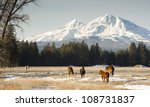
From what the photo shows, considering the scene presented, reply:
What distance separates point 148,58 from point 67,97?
62.0 meters

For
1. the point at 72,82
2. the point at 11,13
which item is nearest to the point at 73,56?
the point at 11,13

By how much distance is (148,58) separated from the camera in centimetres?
7562

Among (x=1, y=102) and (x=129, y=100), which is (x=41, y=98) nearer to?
(x=1, y=102)

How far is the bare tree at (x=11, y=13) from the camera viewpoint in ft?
101

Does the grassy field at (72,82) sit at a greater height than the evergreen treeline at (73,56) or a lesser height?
lesser

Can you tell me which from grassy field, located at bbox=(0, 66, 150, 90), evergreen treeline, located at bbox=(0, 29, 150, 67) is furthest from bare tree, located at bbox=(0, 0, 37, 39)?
evergreen treeline, located at bbox=(0, 29, 150, 67)

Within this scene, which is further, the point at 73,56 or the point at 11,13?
the point at 73,56

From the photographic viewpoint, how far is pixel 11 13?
31.6 metres

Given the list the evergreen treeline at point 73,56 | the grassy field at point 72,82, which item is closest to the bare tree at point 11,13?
the grassy field at point 72,82

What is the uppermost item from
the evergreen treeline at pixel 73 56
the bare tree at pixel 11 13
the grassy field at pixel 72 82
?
the bare tree at pixel 11 13

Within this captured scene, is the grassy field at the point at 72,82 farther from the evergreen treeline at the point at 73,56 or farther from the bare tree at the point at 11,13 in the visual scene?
the evergreen treeline at the point at 73,56

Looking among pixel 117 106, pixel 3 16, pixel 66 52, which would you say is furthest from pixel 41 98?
pixel 66 52

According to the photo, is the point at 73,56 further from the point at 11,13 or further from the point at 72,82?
the point at 72,82

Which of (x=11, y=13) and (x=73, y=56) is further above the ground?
(x=11, y=13)
